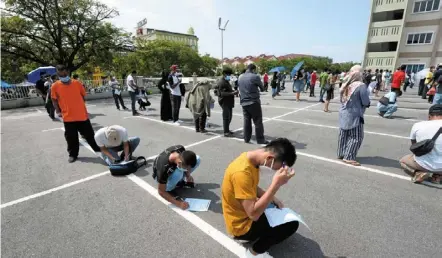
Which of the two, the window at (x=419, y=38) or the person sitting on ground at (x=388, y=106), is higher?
the window at (x=419, y=38)

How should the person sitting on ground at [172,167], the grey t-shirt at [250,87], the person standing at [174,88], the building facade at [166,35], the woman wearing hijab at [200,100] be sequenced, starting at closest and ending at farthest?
the person sitting on ground at [172,167] < the grey t-shirt at [250,87] < the woman wearing hijab at [200,100] < the person standing at [174,88] < the building facade at [166,35]

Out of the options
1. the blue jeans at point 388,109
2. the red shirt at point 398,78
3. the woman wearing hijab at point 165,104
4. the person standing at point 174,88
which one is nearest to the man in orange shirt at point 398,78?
the red shirt at point 398,78

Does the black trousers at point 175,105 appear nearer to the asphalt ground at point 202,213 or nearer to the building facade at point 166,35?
the asphalt ground at point 202,213

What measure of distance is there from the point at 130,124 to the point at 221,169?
4.97 m

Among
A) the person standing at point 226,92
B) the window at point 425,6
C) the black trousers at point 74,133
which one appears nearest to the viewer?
the black trousers at point 74,133

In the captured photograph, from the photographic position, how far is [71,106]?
4.50 meters

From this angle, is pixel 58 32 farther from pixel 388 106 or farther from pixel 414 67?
pixel 414 67

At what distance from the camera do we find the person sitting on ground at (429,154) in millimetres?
3258

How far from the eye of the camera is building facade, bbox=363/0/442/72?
28016mm

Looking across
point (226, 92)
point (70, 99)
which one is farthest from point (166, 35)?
point (70, 99)

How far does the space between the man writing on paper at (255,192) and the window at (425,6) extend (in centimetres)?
3925

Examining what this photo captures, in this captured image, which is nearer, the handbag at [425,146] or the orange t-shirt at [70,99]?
the handbag at [425,146]

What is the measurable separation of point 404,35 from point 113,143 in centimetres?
3971

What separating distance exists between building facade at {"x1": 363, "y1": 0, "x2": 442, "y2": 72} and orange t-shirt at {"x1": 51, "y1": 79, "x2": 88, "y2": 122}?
37.8 metres
